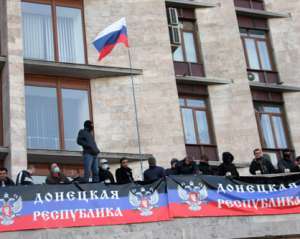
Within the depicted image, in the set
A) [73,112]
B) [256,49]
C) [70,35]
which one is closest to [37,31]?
[70,35]

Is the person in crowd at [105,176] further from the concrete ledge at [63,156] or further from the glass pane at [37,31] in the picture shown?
the glass pane at [37,31]

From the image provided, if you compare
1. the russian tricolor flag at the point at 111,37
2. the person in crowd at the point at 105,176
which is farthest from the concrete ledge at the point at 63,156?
the person in crowd at the point at 105,176

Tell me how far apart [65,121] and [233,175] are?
797 cm

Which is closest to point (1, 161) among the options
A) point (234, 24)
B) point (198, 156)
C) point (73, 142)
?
point (73, 142)

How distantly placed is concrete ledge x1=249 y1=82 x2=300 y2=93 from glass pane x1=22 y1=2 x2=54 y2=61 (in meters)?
8.57

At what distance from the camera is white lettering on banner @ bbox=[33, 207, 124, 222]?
15.2 meters

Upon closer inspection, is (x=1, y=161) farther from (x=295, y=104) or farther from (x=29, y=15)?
(x=295, y=104)

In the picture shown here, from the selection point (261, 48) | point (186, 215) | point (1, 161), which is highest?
point (261, 48)

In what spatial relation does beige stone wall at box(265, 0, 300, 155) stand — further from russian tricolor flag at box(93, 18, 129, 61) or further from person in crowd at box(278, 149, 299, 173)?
russian tricolor flag at box(93, 18, 129, 61)

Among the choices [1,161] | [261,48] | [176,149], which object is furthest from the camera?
[261,48]

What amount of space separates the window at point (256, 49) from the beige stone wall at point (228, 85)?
51.7 inches

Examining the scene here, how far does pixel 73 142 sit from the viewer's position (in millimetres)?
22953

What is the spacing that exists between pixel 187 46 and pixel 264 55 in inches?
148

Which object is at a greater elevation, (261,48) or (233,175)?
(261,48)
